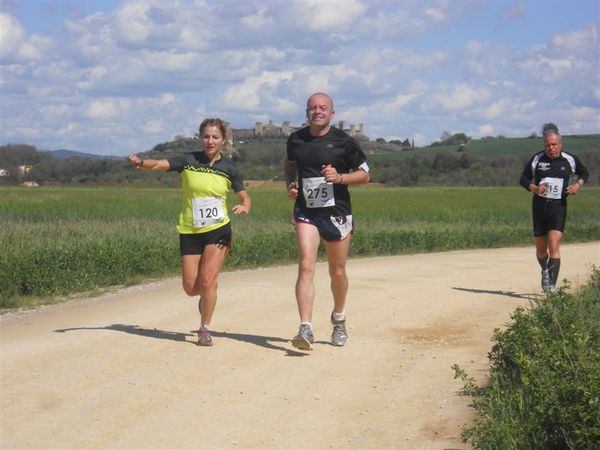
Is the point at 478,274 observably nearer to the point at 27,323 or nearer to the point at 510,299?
the point at 510,299

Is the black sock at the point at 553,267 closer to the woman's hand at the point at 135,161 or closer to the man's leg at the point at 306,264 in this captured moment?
the man's leg at the point at 306,264

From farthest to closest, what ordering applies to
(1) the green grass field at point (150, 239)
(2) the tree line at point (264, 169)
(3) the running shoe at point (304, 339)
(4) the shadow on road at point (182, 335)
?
1. (2) the tree line at point (264, 169)
2. (1) the green grass field at point (150, 239)
3. (4) the shadow on road at point (182, 335)
4. (3) the running shoe at point (304, 339)

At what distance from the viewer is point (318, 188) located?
9789 mm

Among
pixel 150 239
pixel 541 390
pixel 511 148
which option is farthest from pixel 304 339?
pixel 511 148

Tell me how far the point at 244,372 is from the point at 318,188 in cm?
187

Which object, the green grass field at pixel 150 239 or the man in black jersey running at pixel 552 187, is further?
the green grass field at pixel 150 239

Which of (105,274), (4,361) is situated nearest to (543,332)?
(4,361)

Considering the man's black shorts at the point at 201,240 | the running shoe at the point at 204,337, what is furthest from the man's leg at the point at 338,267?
the running shoe at the point at 204,337

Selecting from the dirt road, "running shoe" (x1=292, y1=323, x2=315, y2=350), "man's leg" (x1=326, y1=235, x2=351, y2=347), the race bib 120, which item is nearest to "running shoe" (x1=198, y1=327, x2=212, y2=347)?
the dirt road

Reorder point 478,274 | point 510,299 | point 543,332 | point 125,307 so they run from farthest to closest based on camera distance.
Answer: point 478,274
point 510,299
point 125,307
point 543,332

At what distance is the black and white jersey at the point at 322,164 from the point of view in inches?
384

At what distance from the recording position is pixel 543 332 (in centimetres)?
823

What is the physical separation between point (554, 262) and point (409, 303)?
2371 millimetres

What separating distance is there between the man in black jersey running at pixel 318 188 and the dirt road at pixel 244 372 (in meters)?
0.64
